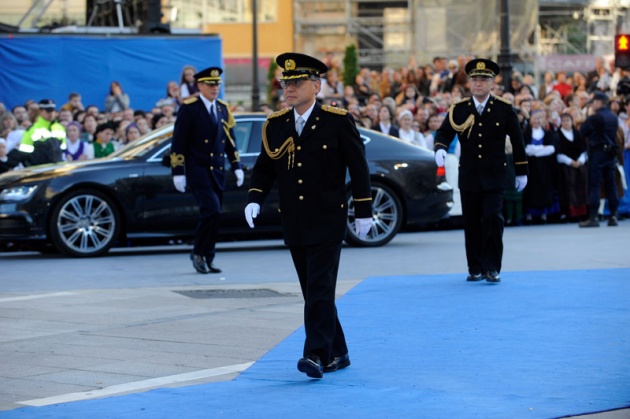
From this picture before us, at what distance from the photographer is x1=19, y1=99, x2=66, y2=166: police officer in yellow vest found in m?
17.9

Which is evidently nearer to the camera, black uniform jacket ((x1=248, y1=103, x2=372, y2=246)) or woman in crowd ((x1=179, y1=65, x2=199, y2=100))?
black uniform jacket ((x1=248, y1=103, x2=372, y2=246))

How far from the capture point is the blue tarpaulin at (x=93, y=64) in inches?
910

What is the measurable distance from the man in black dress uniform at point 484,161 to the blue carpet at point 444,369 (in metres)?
0.90

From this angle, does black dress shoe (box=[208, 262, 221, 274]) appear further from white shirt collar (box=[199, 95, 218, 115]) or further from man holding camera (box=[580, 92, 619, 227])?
man holding camera (box=[580, 92, 619, 227])

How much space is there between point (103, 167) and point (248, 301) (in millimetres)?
5059

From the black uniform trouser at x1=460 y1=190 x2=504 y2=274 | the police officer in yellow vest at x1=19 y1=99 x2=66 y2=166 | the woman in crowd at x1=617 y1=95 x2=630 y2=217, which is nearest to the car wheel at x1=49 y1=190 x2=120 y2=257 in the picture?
the police officer in yellow vest at x1=19 y1=99 x2=66 y2=166

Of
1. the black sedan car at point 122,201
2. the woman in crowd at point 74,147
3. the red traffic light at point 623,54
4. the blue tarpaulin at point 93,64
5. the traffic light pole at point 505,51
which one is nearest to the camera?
the black sedan car at point 122,201

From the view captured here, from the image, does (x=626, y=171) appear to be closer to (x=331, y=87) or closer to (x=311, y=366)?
(x=331, y=87)

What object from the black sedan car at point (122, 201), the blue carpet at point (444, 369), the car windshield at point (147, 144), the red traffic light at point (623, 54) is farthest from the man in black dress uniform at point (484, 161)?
the red traffic light at point (623, 54)

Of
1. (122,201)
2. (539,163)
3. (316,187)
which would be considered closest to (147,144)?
(122,201)

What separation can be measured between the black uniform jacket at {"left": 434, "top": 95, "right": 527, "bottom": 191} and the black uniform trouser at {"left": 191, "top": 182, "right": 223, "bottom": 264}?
7.46 feet

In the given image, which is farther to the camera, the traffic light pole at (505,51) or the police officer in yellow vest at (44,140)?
the traffic light pole at (505,51)

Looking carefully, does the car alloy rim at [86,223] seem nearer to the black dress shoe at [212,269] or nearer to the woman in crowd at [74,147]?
the black dress shoe at [212,269]

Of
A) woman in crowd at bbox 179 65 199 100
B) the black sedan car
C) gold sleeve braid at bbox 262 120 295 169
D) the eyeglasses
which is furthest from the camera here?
woman in crowd at bbox 179 65 199 100
